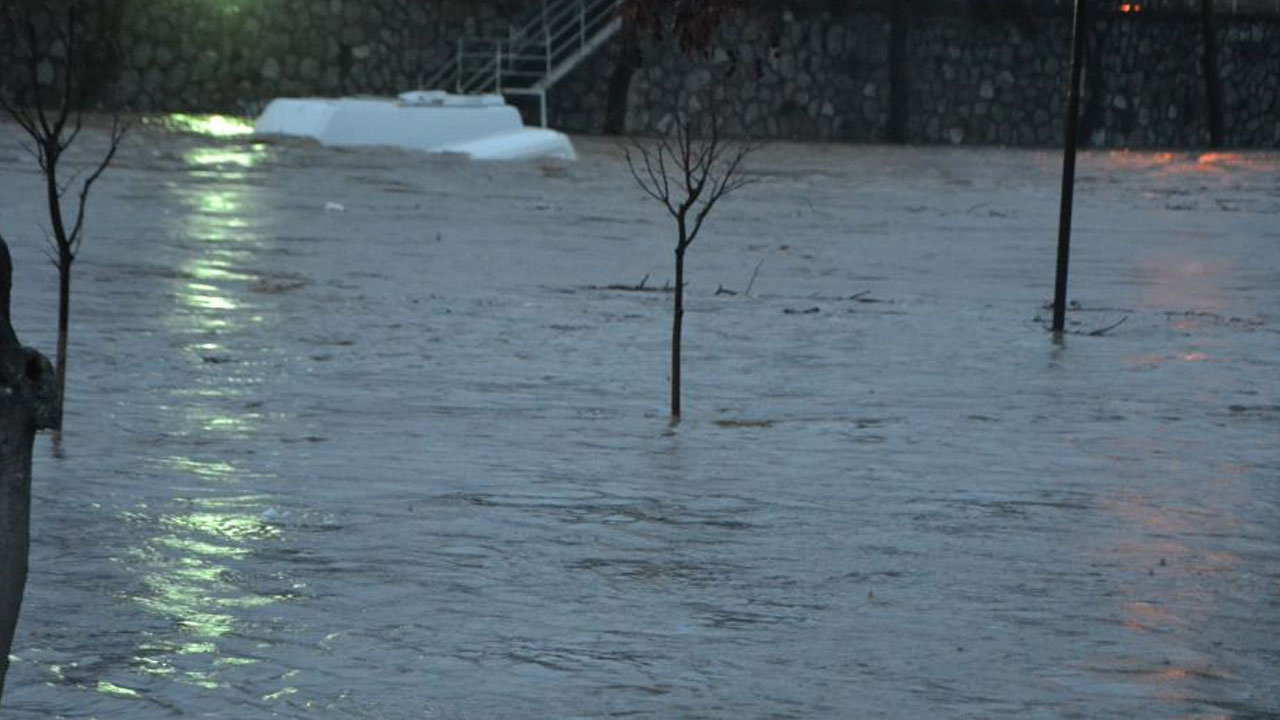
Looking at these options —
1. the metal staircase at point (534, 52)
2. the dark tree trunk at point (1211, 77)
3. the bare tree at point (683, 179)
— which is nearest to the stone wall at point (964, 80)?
the dark tree trunk at point (1211, 77)

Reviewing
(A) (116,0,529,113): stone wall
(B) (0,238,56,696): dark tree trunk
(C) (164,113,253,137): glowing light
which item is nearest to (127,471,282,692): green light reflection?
(B) (0,238,56,696): dark tree trunk

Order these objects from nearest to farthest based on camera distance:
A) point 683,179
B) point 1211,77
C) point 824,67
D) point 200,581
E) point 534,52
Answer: point 200,581 < point 683,179 < point 534,52 < point 824,67 < point 1211,77

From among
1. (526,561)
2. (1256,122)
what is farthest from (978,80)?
(526,561)

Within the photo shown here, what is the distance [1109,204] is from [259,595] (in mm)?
21992

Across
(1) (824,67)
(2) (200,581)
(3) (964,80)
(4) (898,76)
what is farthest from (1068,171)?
(3) (964,80)

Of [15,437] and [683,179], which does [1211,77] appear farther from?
[15,437]

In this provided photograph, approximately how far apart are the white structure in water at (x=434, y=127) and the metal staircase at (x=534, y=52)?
6.30m

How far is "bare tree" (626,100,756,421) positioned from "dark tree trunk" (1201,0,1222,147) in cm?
959

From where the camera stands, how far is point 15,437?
313cm

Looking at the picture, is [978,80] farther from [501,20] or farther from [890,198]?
[890,198]

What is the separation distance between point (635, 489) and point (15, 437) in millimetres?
5493

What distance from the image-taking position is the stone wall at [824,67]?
136 feet

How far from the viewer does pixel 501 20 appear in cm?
4319

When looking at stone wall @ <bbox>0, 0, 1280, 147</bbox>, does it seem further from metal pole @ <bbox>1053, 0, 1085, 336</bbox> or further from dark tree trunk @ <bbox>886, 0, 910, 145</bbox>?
metal pole @ <bbox>1053, 0, 1085, 336</bbox>
